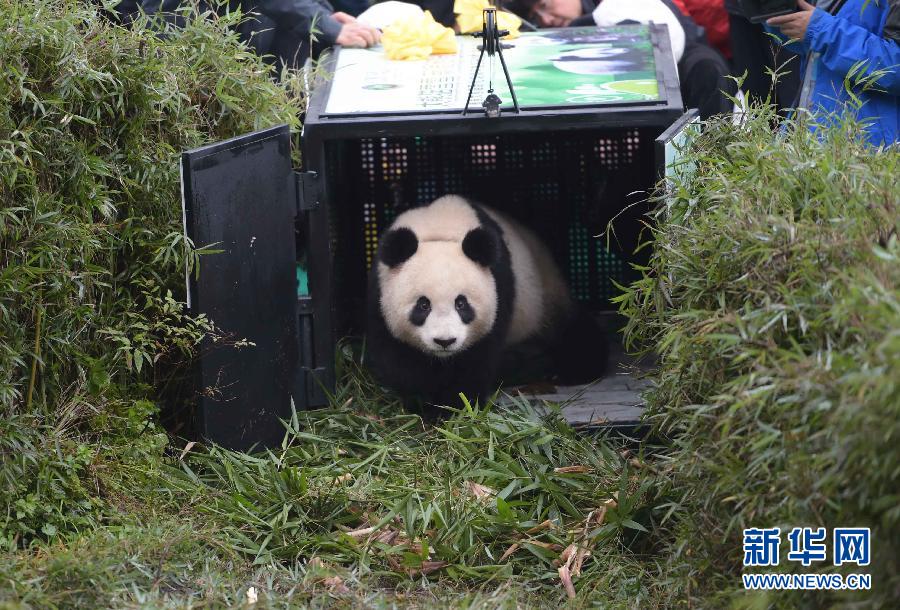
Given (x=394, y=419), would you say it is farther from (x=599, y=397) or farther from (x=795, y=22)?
(x=795, y=22)

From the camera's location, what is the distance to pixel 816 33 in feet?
16.3

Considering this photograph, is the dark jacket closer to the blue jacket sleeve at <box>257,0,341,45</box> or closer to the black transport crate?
the blue jacket sleeve at <box>257,0,341,45</box>

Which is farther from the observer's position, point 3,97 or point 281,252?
point 281,252

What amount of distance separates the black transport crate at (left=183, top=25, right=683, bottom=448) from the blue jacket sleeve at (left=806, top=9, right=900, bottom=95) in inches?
26.5

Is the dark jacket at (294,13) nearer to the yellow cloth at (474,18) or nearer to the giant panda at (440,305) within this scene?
the yellow cloth at (474,18)

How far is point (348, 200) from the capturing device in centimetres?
556

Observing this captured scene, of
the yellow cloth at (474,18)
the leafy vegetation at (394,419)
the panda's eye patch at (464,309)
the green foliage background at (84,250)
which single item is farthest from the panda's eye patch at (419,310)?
the yellow cloth at (474,18)

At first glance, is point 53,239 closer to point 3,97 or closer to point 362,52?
point 3,97

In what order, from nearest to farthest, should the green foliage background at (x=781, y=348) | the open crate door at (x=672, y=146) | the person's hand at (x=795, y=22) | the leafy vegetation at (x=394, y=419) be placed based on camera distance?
the green foliage background at (x=781, y=348), the leafy vegetation at (x=394, y=419), the open crate door at (x=672, y=146), the person's hand at (x=795, y=22)

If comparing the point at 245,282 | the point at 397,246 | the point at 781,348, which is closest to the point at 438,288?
the point at 397,246

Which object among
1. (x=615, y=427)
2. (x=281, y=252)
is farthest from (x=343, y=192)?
(x=615, y=427)

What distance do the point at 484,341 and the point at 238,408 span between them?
1084 millimetres

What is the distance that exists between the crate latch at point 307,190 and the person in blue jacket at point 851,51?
6.95 ft

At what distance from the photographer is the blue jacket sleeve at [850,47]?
4.77m
